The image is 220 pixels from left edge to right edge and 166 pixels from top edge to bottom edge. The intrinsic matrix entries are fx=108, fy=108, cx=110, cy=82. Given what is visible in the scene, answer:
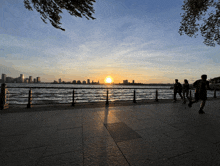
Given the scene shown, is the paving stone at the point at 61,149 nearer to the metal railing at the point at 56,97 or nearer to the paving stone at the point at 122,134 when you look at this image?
the paving stone at the point at 122,134

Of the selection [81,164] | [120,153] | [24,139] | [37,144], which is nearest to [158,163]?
[120,153]

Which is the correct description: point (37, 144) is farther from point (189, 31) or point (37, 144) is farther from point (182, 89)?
point (189, 31)

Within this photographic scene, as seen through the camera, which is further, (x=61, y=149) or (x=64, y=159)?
(x=61, y=149)

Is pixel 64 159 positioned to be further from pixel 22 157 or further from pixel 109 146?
pixel 109 146

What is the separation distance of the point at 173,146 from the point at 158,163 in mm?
788

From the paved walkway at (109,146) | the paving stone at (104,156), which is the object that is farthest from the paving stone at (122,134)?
the paving stone at (104,156)

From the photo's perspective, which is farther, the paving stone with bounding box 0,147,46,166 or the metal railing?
Answer: the metal railing

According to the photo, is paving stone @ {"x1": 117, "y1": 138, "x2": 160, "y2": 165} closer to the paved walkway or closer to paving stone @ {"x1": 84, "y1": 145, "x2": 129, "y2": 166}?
the paved walkway

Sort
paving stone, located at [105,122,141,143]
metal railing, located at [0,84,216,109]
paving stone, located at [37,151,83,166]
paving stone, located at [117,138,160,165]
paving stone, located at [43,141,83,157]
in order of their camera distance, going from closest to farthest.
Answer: paving stone, located at [37,151,83,166] < paving stone, located at [117,138,160,165] < paving stone, located at [43,141,83,157] < paving stone, located at [105,122,141,143] < metal railing, located at [0,84,216,109]

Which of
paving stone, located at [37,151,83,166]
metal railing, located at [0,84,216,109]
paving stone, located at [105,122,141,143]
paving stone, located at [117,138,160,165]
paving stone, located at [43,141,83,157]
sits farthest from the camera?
metal railing, located at [0,84,216,109]

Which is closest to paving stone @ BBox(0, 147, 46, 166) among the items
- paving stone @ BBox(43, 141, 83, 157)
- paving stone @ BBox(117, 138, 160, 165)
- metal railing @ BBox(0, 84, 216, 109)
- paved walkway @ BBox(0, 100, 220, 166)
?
paved walkway @ BBox(0, 100, 220, 166)

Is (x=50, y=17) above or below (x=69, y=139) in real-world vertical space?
above

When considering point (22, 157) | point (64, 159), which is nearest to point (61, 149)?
point (64, 159)

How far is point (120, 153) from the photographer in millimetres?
2195
